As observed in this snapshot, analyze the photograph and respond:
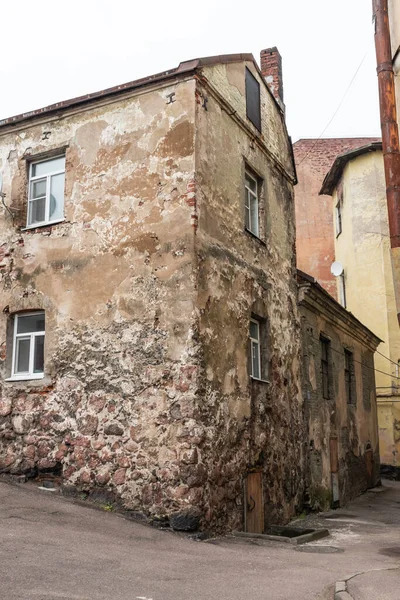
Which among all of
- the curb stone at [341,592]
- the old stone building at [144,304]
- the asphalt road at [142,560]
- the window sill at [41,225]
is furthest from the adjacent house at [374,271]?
the curb stone at [341,592]

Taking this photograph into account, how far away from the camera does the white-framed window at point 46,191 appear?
12031 millimetres

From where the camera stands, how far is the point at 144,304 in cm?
1067

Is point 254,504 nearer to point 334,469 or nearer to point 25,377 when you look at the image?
point 25,377

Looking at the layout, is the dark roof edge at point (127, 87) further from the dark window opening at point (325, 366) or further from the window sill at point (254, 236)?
the dark window opening at point (325, 366)

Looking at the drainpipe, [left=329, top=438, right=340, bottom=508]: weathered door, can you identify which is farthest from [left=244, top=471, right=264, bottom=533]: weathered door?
[left=329, top=438, right=340, bottom=508]: weathered door

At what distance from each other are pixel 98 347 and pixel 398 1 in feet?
27.9

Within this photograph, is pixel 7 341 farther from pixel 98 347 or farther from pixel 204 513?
pixel 204 513

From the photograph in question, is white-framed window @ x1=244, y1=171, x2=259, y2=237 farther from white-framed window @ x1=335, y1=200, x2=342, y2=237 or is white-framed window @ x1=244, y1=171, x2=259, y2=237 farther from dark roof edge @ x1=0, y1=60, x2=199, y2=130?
white-framed window @ x1=335, y1=200, x2=342, y2=237

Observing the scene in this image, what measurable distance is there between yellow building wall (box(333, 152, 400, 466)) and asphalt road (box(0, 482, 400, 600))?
12.3 meters

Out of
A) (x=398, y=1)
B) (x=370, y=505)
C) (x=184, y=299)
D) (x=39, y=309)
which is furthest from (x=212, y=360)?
(x=370, y=505)

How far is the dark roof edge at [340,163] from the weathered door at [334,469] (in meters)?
12.7

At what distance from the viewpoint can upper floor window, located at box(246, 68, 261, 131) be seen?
13375 millimetres

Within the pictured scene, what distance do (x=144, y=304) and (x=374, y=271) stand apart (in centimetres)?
1557

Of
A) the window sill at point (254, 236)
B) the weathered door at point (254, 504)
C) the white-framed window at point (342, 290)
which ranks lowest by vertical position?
the weathered door at point (254, 504)
